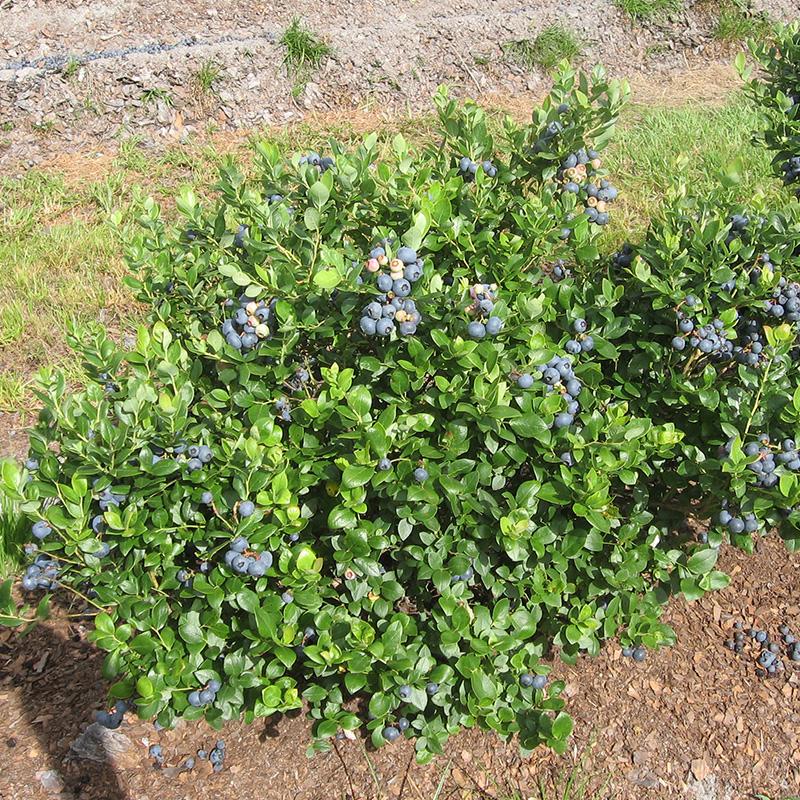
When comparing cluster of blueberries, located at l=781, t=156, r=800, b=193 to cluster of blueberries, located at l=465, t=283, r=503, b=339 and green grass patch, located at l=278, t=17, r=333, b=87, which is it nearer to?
cluster of blueberries, located at l=465, t=283, r=503, b=339

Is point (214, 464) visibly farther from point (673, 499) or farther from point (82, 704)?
point (673, 499)

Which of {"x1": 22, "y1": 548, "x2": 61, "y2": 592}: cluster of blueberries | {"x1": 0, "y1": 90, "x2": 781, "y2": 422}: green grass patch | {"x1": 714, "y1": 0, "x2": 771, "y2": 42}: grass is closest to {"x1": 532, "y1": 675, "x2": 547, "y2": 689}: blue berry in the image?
{"x1": 22, "y1": 548, "x2": 61, "y2": 592}: cluster of blueberries

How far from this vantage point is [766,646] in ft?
8.48

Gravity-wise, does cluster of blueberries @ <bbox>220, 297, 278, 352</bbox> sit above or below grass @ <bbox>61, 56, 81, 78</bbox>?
above

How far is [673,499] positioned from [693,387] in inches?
16.7

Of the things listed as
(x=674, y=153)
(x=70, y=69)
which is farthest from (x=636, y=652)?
(x=70, y=69)

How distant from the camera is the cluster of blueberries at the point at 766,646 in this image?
2.52m

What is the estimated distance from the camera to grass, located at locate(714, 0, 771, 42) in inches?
254

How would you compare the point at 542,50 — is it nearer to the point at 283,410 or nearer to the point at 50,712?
the point at 283,410

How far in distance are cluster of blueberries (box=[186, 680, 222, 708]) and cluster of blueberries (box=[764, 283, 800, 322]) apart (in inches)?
61.5

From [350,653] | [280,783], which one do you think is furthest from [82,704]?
[350,653]

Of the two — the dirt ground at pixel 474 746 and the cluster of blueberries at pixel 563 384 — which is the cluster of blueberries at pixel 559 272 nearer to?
the cluster of blueberries at pixel 563 384

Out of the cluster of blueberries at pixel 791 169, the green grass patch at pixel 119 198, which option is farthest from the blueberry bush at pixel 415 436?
the green grass patch at pixel 119 198

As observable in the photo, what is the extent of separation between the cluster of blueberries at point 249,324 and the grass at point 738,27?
5.83m
